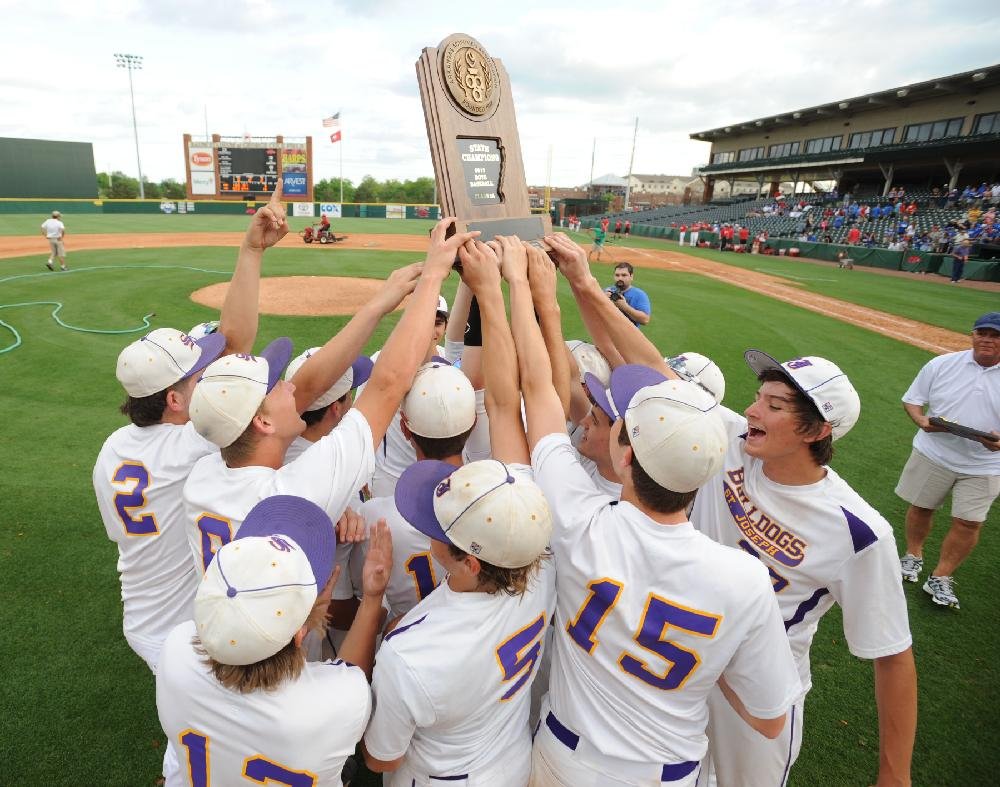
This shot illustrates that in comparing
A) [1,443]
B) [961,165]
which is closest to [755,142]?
[961,165]

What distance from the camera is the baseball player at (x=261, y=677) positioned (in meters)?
1.42

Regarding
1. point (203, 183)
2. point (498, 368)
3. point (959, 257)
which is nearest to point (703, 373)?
point (498, 368)

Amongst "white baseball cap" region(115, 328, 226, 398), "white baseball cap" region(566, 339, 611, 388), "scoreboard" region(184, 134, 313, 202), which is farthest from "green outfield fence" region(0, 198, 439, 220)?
"white baseball cap" region(566, 339, 611, 388)

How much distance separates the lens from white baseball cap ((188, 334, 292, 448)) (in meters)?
1.98

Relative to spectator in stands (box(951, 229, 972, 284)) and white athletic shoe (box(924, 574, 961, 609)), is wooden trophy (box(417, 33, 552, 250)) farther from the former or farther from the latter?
spectator in stands (box(951, 229, 972, 284))

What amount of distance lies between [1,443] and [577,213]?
226 ft

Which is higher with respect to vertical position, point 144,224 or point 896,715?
point 144,224

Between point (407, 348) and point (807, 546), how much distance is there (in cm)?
181

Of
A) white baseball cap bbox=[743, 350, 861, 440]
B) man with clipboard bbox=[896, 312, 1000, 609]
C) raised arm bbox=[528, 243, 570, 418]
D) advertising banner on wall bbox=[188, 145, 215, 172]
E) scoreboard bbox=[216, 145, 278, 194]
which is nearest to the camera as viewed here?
white baseball cap bbox=[743, 350, 861, 440]

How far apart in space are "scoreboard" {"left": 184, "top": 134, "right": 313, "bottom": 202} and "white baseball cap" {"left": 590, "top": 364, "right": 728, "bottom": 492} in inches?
1756

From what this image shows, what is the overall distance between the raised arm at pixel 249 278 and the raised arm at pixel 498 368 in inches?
47.6

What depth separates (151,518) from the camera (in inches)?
97.9

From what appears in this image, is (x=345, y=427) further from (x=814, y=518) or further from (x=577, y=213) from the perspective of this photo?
(x=577, y=213)

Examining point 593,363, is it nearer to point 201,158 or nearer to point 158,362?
point 158,362
